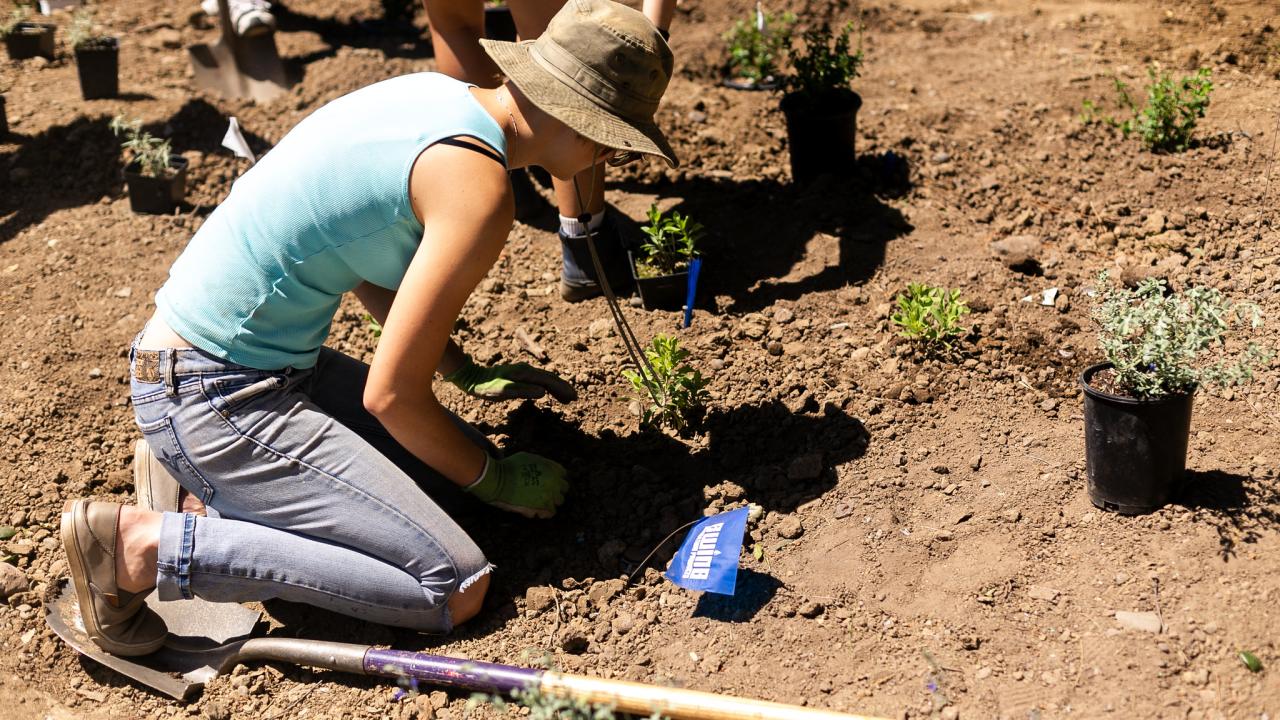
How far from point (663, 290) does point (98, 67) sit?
372 centimetres

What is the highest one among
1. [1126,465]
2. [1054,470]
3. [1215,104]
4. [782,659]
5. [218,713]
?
[1215,104]

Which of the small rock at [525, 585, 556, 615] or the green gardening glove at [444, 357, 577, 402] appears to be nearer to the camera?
the small rock at [525, 585, 556, 615]

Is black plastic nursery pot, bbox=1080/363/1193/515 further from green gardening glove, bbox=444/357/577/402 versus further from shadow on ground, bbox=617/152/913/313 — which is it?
green gardening glove, bbox=444/357/577/402

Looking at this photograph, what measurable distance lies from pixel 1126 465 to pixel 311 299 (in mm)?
1999

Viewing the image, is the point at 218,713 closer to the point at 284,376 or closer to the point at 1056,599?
the point at 284,376

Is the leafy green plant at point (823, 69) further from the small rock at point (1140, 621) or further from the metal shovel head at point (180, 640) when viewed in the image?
the metal shovel head at point (180, 640)

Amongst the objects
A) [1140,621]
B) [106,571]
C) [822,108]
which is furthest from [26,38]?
[1140,621]

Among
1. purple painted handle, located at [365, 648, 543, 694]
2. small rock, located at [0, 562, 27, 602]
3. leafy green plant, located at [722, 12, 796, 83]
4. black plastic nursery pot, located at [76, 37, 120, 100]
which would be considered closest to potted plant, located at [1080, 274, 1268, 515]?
purple painted handle, located at [365, 648, 543, 694]

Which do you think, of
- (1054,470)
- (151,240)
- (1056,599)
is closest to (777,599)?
(1056,599)

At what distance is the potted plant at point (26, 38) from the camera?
19.8 ft

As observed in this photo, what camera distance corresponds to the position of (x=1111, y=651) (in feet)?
7.54

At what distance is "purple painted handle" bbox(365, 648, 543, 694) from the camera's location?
7.82ft

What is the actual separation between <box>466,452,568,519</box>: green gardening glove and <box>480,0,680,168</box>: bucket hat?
93 centimetres

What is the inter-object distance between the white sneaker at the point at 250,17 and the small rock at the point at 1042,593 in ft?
16.3
